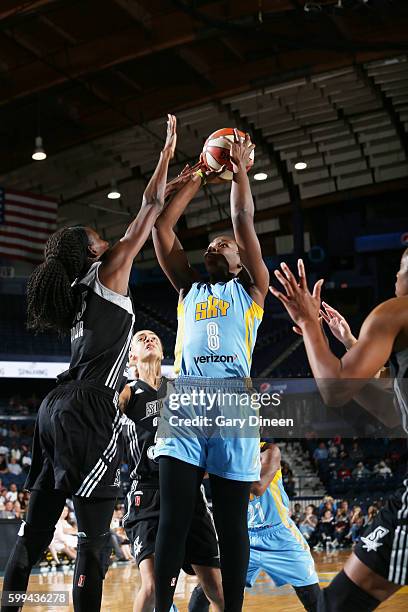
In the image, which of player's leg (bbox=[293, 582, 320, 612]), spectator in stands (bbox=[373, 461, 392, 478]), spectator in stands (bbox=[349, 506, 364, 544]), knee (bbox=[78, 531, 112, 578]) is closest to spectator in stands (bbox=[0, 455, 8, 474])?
spectator in stands (bbox=[349, 506, 364, 544])

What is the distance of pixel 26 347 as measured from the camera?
71.8ft

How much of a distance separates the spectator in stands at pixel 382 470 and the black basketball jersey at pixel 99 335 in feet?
52.2

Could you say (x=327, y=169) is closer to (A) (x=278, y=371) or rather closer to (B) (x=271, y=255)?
(B) (x=271, y=255)

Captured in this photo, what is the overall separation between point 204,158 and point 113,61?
13070 millimetres

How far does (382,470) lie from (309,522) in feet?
13.5

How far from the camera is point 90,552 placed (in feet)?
12.4

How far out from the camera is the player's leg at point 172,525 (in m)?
3.88

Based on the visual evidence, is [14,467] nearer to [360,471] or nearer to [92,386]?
[360,471]

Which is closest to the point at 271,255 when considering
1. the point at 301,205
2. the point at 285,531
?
the point at 301,205

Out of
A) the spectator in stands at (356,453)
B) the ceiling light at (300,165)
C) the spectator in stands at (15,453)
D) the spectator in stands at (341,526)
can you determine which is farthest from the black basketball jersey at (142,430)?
the ceiling light at (300,165)

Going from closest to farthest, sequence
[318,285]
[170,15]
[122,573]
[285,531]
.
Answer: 1. [318,285]
2. [285,531]
3. [122,573]
4. [170,15]

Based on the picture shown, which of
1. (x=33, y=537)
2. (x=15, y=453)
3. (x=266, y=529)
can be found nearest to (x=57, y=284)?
(x=33, y=537)

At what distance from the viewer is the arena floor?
712cm

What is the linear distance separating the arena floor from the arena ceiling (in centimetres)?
933
